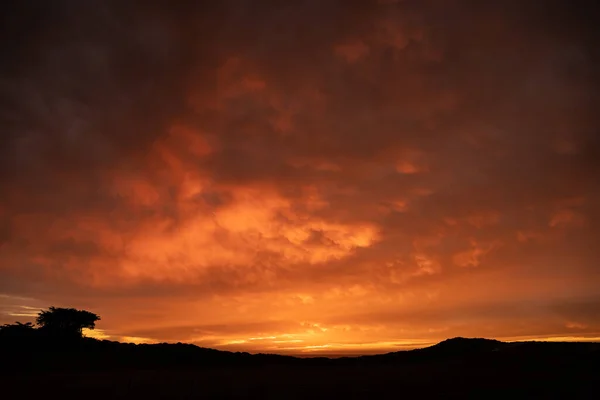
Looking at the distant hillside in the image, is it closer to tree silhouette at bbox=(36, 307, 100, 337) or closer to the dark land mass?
the dark land mass

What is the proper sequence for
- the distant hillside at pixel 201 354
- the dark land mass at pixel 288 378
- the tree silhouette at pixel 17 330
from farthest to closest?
the tree silhouette at pixel 17 330 → the distant hillside at pixel 201 354 → the dark land mass at pixel 288 378

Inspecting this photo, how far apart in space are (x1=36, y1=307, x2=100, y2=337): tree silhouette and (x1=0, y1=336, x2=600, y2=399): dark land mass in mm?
13395

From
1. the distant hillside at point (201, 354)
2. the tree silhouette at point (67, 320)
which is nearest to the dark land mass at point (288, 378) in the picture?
the distant hillside at point (201, 354)

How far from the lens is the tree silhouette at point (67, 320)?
2984 inches

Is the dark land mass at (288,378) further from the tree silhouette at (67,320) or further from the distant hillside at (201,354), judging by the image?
the tree silhouette at (67,320)

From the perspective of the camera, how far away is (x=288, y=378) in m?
38.0

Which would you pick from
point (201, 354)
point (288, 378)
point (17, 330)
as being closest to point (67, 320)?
point (17, 330)

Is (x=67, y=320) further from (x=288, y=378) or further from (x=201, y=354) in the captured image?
(x=288, y=378)

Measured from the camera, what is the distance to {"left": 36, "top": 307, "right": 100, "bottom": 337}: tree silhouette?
75.8 m

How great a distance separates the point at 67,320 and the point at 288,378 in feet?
191

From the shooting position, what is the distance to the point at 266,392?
29.6 meters

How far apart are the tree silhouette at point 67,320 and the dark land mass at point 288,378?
13.4 metres

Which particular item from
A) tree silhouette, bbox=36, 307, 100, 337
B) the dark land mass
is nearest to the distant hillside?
the dark land mass

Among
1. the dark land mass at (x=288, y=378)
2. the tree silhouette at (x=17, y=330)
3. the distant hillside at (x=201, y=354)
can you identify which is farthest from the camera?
the tree silhouette at (x=17, y=330)
